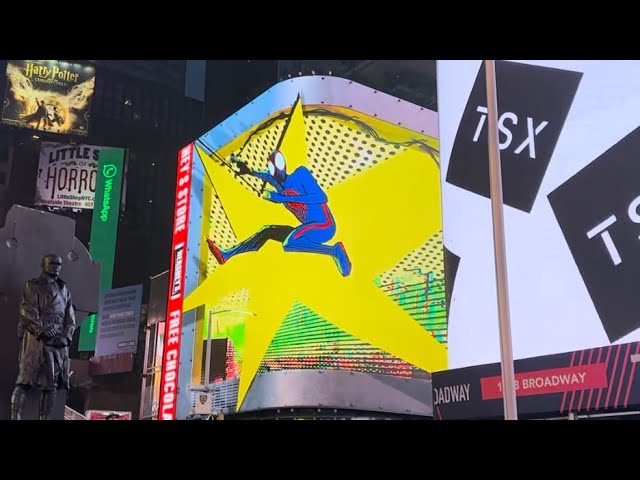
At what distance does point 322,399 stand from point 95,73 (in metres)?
12.9

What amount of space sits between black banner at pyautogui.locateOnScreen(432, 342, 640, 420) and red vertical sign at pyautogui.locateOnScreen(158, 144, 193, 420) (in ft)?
21.4

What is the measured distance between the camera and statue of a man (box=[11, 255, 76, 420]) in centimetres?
718

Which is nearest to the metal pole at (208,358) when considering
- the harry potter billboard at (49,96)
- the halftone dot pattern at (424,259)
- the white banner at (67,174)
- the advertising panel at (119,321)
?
the halftone dot pattern at (424,259)

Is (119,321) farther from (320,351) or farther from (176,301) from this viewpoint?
(320,351)

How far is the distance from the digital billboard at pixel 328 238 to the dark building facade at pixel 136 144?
27.2 feet

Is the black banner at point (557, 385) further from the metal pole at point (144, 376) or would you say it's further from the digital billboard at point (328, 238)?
the metal pole at point (144, 376)

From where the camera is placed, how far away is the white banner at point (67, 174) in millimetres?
19062

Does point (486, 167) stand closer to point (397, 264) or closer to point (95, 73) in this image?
point (397, 264)

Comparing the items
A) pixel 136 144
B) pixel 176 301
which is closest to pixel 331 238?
pixel 176 301

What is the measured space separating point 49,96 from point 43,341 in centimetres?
1217

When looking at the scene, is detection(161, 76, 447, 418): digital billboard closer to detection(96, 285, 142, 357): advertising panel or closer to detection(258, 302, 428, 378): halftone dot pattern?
detection(258, 302, 428, 378): halftone dot pattern

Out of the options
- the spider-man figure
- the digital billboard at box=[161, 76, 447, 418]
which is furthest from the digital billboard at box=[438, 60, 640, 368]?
the spider-man figure

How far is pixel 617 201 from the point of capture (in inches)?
175
